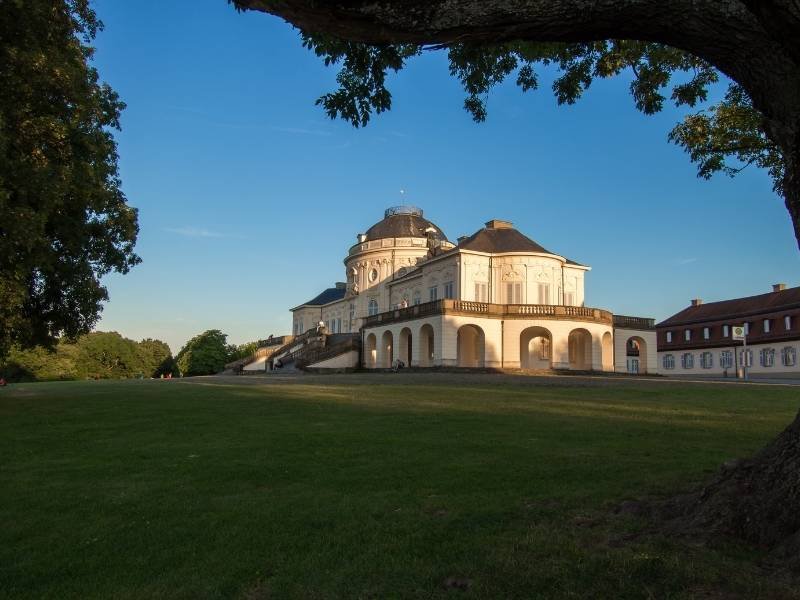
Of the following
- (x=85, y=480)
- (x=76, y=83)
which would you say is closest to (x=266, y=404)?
(x=85, y=480)

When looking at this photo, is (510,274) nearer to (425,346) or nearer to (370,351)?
(425,346)

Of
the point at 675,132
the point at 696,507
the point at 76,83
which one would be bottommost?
the point at 696,507

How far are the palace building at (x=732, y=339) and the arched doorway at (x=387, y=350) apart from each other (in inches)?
1160

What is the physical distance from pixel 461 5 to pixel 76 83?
16.4 metres

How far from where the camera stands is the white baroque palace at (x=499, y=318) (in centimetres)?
4353

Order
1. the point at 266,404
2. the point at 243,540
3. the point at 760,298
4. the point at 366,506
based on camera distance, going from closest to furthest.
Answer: the point at 243,540 → the point at 366,506 → the point at 266,404 → the point at 760,298

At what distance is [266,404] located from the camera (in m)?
15.9

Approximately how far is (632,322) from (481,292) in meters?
12.3

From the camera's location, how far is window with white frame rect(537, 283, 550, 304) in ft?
161

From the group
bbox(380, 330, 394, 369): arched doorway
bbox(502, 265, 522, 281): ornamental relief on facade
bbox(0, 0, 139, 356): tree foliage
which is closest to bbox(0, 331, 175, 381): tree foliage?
bbox(380, 330, 394, 369): arched doorway

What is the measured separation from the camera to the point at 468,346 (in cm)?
4816

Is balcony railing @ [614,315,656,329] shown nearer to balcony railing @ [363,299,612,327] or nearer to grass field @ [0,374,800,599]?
balcony railing @ [363,299,612,327]

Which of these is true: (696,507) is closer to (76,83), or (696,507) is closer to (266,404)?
(266,404)

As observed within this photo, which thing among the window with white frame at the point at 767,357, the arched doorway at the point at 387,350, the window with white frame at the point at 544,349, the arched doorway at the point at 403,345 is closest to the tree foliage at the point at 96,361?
the arched doorway at the point at 387,350
